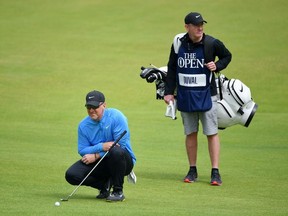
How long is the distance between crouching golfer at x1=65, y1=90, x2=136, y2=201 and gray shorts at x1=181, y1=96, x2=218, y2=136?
5.79 ft

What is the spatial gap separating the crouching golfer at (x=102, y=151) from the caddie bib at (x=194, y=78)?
1.65m

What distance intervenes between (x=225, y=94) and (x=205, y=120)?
0.62 meters

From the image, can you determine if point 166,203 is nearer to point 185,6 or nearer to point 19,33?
point 19,33

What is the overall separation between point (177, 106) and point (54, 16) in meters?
16.9

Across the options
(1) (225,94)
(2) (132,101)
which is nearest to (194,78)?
(1) (225,94)

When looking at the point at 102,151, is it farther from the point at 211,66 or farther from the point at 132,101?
the point at 132,101

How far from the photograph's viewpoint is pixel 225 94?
41.0 ft

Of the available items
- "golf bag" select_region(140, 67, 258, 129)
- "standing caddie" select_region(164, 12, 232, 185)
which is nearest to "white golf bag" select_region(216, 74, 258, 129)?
"golf bag" select_region(140, 67, 258, 129)

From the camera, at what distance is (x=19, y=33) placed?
27.0 meters

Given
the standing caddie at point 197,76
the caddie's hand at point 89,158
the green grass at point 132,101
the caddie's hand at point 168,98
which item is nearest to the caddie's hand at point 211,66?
the standing caddie at point 197,76

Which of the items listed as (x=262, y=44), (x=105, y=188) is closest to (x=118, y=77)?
(x=262, y=44)

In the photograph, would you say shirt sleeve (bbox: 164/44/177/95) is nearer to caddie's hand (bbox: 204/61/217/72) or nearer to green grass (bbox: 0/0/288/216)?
caddie's hand (bbox: 204/61/217/72)

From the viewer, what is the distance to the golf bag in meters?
12.4

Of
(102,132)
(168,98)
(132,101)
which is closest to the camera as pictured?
(102,132)
